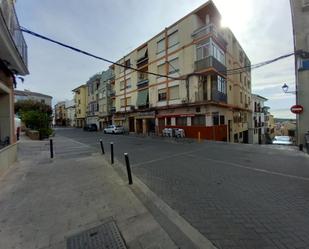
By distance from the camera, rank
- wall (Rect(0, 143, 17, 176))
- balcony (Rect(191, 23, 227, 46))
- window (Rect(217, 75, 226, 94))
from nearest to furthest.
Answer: wall (Rect(0, 143, 17, 176)) → balcony (Rect(191, 23, 227, 46)) → window (Rect(217, 75, 226, 94))

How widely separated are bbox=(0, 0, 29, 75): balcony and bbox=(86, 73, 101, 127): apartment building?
40.7 meters

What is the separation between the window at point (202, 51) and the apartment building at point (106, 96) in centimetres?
2173

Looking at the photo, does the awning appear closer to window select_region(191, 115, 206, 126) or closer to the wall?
window select_region(191, 115, 206, 126)

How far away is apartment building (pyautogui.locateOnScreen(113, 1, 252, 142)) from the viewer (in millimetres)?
20750

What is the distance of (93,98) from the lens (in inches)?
1981

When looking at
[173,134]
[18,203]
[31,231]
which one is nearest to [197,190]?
[31,231]

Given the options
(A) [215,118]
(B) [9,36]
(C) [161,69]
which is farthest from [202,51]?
(B) [9,36]

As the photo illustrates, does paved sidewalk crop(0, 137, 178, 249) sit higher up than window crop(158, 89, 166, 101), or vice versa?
window crop(158, 89, 166, 101)

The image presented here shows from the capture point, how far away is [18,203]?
4.64 meters

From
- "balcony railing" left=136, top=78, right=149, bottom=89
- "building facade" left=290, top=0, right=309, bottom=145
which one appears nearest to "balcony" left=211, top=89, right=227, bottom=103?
"building facade" left=290, top=0, right=309, bottom=145

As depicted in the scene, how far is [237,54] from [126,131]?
68.2 ft

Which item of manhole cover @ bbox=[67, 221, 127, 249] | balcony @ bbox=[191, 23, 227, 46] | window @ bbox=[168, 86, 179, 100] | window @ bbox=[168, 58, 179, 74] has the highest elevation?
balcony @ bbox=[191, 23, 227, 46]

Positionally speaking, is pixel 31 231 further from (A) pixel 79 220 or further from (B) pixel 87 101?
(B) pixel 87 101

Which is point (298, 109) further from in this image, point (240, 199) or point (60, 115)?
point (60, 115)
